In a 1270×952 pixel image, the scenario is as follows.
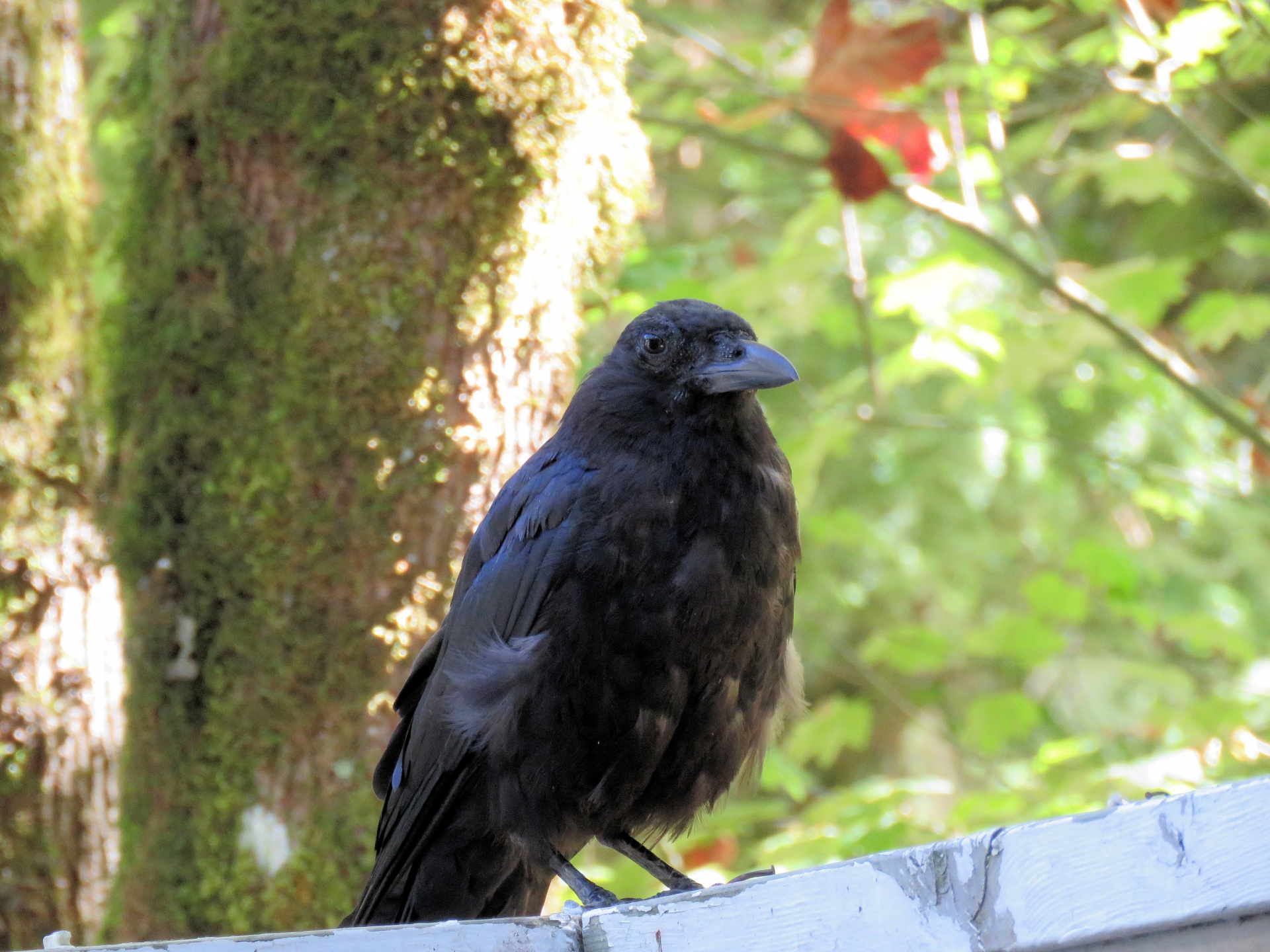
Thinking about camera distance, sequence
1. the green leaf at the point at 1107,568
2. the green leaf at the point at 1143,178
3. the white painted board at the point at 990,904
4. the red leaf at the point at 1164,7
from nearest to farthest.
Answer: the white painted board at the point at 990,904
the red leaf at the point at 1164,7
the green leaf at the point at 1143,178
the green leaf at the point at 1107,568

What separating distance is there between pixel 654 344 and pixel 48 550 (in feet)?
7.47

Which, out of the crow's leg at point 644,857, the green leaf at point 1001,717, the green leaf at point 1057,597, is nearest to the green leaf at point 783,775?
the green leaf at point 1001,717

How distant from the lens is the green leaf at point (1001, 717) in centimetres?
447

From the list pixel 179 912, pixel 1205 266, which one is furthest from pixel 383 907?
pixel 1205 266

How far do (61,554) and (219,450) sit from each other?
4.10ft

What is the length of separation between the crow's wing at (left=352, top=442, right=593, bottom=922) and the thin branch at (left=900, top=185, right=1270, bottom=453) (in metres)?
2.04

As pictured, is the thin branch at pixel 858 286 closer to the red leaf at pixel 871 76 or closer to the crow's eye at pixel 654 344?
the red leaf at pixel 871 76

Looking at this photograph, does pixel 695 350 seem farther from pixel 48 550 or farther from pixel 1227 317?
pixel 1227 317

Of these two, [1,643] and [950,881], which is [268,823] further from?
[950,881]

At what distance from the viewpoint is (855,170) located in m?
3.88

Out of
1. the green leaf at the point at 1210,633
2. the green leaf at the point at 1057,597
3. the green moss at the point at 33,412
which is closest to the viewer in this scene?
the green moss at the point at 33,412

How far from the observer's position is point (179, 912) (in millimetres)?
2695

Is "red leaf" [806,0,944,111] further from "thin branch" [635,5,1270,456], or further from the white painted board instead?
the white painted board

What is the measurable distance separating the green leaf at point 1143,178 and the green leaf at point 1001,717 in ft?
6.30
